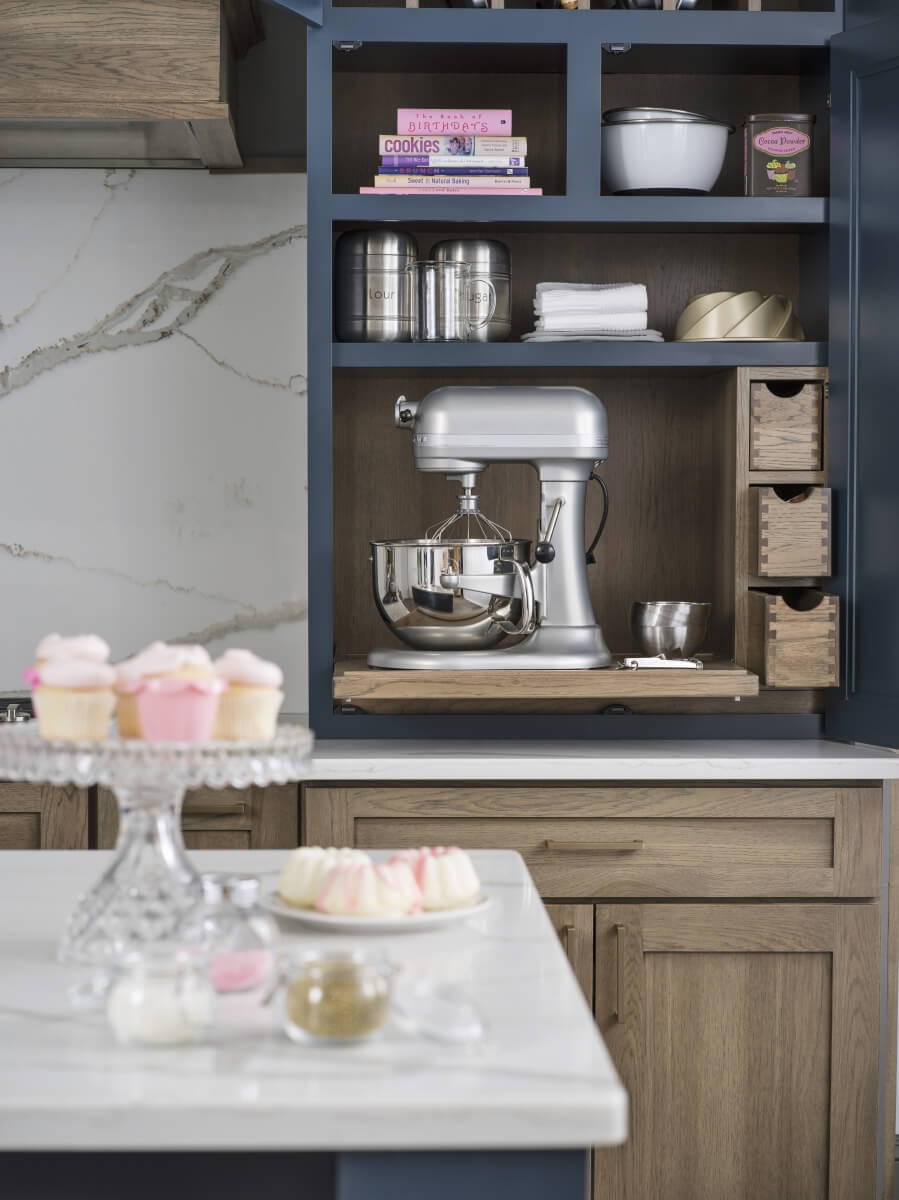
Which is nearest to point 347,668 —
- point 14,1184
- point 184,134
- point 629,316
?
point 629,316

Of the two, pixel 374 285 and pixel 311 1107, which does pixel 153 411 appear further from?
pixel 311 1107

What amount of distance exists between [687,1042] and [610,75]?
6.54ft

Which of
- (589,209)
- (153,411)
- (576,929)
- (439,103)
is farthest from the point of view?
(153,411)

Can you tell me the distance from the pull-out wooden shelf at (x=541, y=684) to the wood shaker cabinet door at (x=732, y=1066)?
40cm

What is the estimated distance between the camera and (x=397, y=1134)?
2.92 ft

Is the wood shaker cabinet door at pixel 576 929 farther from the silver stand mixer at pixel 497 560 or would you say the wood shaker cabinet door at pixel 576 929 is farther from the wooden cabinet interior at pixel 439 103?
the wooden cabinet interior at pixel 439 103

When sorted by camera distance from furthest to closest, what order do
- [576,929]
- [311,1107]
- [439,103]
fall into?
1. [439,103]
2. [576,929]
3. [311,1107]

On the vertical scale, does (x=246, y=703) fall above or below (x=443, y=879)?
above

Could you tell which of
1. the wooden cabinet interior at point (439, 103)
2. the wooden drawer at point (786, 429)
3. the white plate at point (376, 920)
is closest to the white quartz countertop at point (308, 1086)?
the white plate at point (376, 920)

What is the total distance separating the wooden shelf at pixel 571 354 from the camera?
2559 millimetres

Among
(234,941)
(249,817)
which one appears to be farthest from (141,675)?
(249,817)

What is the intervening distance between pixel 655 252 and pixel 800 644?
93 cm

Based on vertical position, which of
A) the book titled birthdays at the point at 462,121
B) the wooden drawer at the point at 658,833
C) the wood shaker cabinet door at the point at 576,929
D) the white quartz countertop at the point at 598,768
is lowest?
the wood shaker cabinet door at the point at 576,929

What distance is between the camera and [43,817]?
236cm
